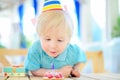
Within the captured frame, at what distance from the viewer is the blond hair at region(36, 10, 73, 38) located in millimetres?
893

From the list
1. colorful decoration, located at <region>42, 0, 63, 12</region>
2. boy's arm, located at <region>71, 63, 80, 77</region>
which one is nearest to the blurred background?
boy's arm, located at <region>71, 63, 80, 77</region>

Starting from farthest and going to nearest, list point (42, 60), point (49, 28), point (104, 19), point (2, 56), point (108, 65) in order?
point (104, 19) → point (108, 65) → point (2, 56) → point (42, 60) → point (49, 28)

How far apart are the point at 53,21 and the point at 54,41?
0.07m

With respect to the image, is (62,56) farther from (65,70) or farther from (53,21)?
(53,21)

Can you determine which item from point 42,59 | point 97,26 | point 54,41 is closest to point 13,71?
point 42,59

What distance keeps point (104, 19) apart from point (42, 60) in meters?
1.96

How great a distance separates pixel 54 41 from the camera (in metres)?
0.89

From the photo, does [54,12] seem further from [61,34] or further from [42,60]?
[42,60]

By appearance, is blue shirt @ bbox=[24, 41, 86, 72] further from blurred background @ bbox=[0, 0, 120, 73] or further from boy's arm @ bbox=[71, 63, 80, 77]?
blurred background @ bbox=[0, 0, 120, 73]

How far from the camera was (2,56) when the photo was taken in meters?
1.59

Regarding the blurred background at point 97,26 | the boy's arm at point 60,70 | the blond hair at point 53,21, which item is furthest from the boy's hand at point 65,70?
the blurred background at point 97,26


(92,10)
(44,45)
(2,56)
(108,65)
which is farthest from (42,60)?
(92,10)

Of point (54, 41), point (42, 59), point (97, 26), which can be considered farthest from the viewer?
point (97, 26)

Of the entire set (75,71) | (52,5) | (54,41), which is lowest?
(75,71)
